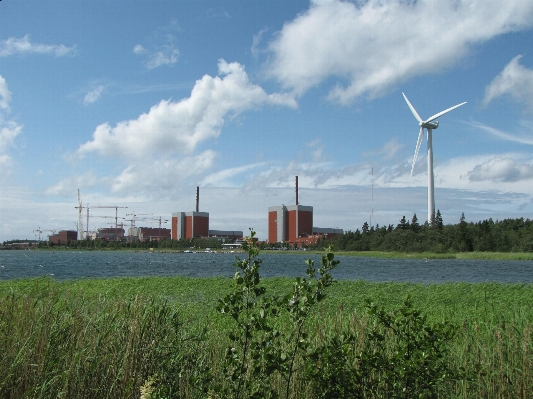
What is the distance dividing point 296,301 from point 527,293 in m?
16.9

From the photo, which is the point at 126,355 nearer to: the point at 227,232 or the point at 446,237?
the point at 446,237

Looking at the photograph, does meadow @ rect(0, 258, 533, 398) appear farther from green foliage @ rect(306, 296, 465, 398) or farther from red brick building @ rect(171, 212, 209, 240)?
red brick building @ rect(171, 212, 209, 240)

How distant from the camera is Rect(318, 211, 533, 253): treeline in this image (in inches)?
3620

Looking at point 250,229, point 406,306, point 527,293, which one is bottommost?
point 527,293

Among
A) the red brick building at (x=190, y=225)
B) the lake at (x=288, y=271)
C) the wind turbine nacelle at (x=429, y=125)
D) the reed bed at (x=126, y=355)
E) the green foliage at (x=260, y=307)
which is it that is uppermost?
the wind turbine nacelle at (x=429, y=125)

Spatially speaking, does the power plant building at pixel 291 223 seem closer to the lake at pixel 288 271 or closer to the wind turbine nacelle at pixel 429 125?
the wind turbine nacelle at pixel 429 125

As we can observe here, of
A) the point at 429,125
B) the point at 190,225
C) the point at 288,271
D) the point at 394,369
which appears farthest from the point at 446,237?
the point at 394,369

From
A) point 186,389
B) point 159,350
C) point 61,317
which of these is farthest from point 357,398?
point 61,317

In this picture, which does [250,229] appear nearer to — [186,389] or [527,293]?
[186,389]

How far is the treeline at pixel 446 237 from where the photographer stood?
91.9 meters

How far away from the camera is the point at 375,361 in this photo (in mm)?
4832

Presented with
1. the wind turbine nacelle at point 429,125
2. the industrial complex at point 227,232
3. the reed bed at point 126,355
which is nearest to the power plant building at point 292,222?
the industrial complex at point 227,232

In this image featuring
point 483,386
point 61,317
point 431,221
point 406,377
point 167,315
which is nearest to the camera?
point 406,377

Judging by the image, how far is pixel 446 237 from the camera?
97625mm
